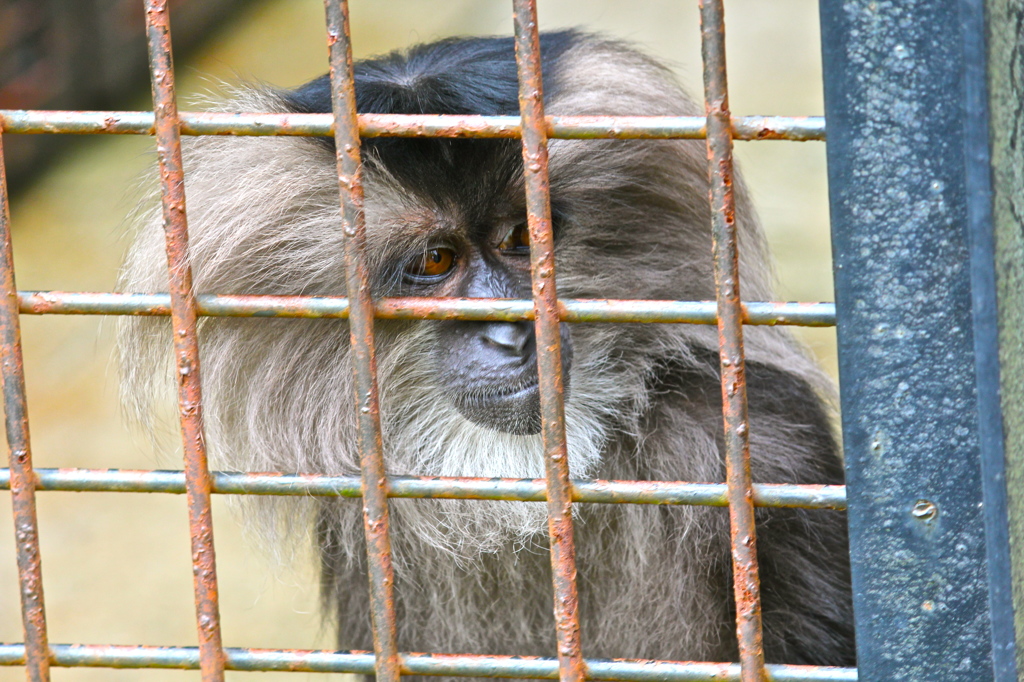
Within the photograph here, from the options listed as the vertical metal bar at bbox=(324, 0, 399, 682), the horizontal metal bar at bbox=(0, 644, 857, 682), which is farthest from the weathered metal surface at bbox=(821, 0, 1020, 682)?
the vertical metal bar at bbox=(324, 0, 399, 682)

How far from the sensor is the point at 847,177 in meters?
0.97

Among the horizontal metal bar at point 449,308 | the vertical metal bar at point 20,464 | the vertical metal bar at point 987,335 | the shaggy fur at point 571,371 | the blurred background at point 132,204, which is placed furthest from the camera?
the blurred background at point 132,204

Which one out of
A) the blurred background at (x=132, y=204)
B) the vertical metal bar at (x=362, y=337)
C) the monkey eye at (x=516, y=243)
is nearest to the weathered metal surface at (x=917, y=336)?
the vertical metal bar at (x=362, y=337)

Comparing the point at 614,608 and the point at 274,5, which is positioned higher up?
the point at 274,5

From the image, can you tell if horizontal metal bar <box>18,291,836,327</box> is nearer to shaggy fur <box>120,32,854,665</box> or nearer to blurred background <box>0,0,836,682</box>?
shaggy fur <box>120,32,854,665</box>

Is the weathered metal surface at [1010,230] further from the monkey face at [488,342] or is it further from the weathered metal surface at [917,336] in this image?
the monkey face at [488,342]

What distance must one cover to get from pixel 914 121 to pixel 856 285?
5.6 inches

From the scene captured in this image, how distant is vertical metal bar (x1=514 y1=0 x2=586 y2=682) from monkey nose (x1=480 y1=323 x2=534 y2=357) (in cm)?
71

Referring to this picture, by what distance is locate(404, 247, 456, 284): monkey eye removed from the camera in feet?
6.46

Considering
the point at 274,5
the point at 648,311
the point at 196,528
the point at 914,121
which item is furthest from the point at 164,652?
the point at 274,5

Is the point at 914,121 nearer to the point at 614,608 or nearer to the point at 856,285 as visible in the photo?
the point at 856,285

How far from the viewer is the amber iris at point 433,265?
1966mm

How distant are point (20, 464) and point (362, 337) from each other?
0.41m

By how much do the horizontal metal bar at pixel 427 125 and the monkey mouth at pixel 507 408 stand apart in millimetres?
805
